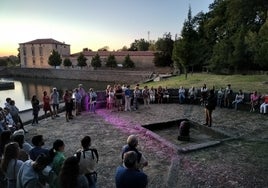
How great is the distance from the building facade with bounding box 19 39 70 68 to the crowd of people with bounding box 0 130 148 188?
10041 centimetres

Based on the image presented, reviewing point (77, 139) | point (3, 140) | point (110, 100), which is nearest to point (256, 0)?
point (110, 100)

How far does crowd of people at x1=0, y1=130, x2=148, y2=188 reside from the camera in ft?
14.6

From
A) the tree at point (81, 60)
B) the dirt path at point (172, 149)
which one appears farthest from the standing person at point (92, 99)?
the tree at point (81, 60)

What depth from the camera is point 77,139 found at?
12078mm

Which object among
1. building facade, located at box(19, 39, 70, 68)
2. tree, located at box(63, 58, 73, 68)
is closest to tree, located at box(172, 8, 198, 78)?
tree, located at box(63, 58, 73, 68)

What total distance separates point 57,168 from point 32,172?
548 mm

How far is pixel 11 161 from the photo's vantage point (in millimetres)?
5215

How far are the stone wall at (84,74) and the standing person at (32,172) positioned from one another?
55940 millimetres

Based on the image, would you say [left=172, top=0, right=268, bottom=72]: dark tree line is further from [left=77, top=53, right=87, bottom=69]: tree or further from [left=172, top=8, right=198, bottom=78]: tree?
[left=77, top=53, right=87, bottom=69]: tree

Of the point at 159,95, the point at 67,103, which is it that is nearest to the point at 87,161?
the point at 67,103

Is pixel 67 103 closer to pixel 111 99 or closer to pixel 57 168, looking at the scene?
pixel 111 99

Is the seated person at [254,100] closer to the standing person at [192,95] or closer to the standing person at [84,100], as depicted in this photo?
the standing person at [192,95]

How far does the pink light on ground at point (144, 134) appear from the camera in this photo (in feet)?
34.1

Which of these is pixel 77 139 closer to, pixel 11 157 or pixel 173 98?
pixel 11 157
